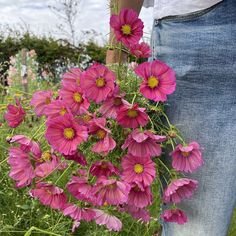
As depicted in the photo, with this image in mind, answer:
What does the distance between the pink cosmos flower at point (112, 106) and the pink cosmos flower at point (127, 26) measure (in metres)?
0.15

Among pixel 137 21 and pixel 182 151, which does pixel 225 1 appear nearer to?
pixel 137 21

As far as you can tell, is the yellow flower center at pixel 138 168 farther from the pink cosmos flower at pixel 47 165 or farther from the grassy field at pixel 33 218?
the grassy field at pixel 33 218

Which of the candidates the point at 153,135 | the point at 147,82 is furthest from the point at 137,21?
the point at 153,135

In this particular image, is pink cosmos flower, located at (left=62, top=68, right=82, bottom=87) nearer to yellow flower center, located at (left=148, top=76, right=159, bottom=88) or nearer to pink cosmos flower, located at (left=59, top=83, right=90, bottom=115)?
pink cosmos flower, located at (left=59, top=83, right=90, bottom=115)

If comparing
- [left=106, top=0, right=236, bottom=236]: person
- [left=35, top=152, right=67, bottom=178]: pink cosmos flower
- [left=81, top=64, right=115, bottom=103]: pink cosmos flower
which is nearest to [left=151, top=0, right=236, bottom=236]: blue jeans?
[left=106, top=0, right=236, bottom=236]: person

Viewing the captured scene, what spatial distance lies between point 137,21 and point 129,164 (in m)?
0.34

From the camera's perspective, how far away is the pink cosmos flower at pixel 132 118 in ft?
4.05

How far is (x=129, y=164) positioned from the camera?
50.8 inches

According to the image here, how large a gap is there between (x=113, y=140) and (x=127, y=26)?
28 centimetres

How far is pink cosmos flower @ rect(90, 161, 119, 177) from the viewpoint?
1.28m

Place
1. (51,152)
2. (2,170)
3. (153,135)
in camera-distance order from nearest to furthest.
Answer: (153,135) < (51,152) < (2,170)

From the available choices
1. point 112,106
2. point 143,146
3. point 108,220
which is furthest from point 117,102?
point 108,220

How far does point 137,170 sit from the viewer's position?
1.27 meters

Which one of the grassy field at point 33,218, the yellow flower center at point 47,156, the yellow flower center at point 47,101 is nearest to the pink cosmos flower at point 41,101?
the yellow flower center at point 47,101
